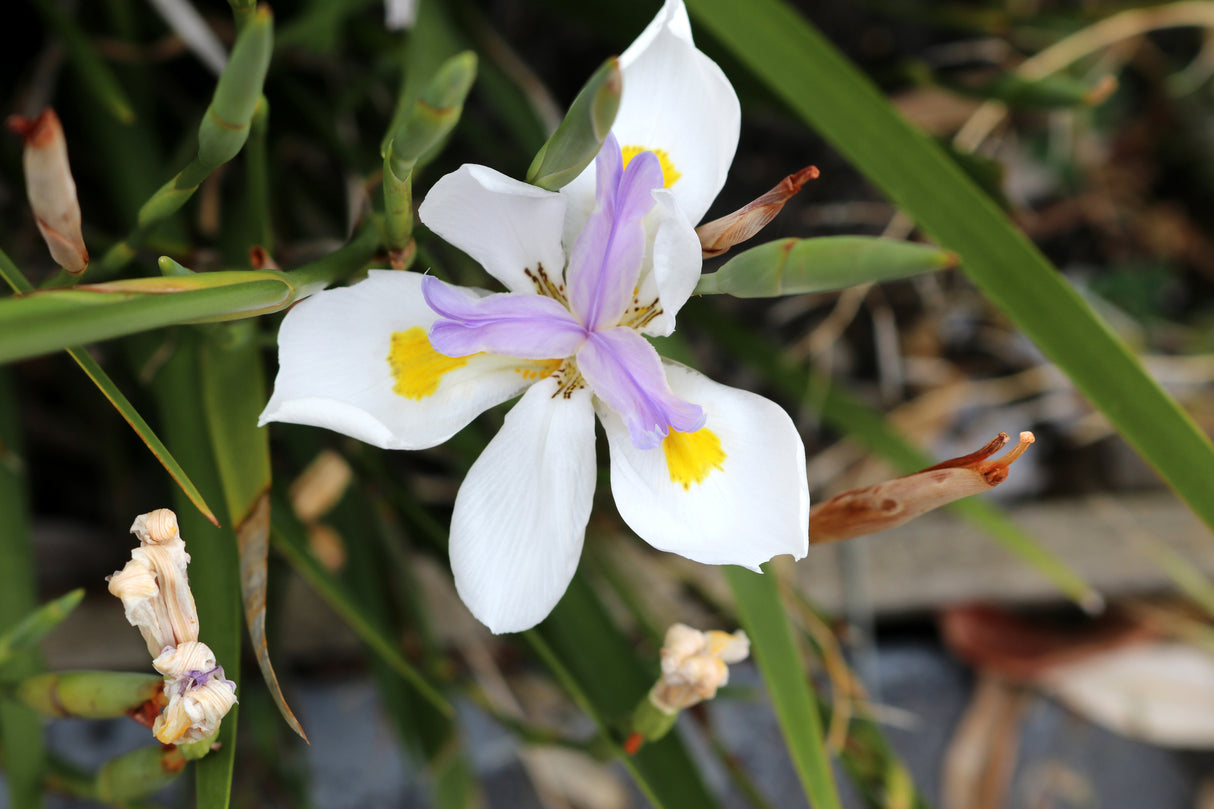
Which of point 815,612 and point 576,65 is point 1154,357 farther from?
point 576,65

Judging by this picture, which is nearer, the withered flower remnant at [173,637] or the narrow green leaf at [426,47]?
the withered flower remnant at [173,637]

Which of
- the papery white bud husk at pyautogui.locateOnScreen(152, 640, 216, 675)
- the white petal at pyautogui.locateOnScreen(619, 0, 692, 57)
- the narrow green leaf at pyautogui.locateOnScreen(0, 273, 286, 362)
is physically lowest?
the papery white bud husk at pyautogui.locateOnScreen(152, 640, 216, 675)

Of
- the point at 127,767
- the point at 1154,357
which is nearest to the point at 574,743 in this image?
the point at 127,767

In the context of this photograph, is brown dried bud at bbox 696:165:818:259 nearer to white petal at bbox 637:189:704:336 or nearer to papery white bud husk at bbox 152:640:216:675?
white petal at bbox 637:189:704:336

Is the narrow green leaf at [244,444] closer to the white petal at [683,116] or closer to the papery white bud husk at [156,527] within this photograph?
the papery white bud husk at [156,527]

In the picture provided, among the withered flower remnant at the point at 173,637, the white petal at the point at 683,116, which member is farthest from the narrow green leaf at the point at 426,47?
the withered flower remnant at the point at 173,637

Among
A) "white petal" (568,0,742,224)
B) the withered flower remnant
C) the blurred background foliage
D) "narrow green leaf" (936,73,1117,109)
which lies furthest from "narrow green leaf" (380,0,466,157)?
"narrow green leaf" (936,73,1117,109)

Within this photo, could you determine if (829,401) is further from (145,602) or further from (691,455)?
(145,602)
